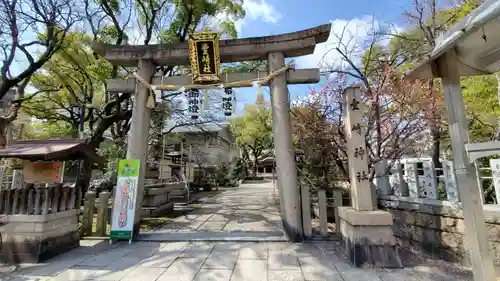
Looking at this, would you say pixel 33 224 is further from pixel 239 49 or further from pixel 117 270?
pixel 239 49

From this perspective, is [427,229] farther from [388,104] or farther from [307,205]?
[388,104]

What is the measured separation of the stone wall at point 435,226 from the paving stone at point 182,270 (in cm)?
480

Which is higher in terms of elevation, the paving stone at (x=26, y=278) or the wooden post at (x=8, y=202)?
the wooden post at (x=8, y=202)

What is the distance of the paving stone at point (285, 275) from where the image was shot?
12.4 feet

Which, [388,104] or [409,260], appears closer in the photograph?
[409,260]

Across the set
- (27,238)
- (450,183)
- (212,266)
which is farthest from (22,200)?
(450,183)

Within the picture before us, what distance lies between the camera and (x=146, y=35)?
1066 cm

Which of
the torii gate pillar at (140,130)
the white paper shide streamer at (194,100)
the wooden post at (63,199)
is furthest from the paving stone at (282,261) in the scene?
the wooden post at (63,199)

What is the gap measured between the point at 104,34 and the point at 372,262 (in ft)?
41.2

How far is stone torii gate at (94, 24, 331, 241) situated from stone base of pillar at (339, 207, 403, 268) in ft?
5.22

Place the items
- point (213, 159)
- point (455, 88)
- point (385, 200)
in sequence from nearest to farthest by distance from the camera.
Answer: point (455, 88)
point (385, 200)
point (213, 159)

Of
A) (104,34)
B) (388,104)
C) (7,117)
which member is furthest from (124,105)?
(388,104)

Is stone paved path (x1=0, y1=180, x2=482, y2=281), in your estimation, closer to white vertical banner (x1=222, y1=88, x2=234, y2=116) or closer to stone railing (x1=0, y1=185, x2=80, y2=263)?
stone railing (x1=0, y1=185, x2=80, y2=263)

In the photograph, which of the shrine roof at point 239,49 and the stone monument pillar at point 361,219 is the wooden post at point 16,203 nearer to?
the shrine roof at point 239,49
